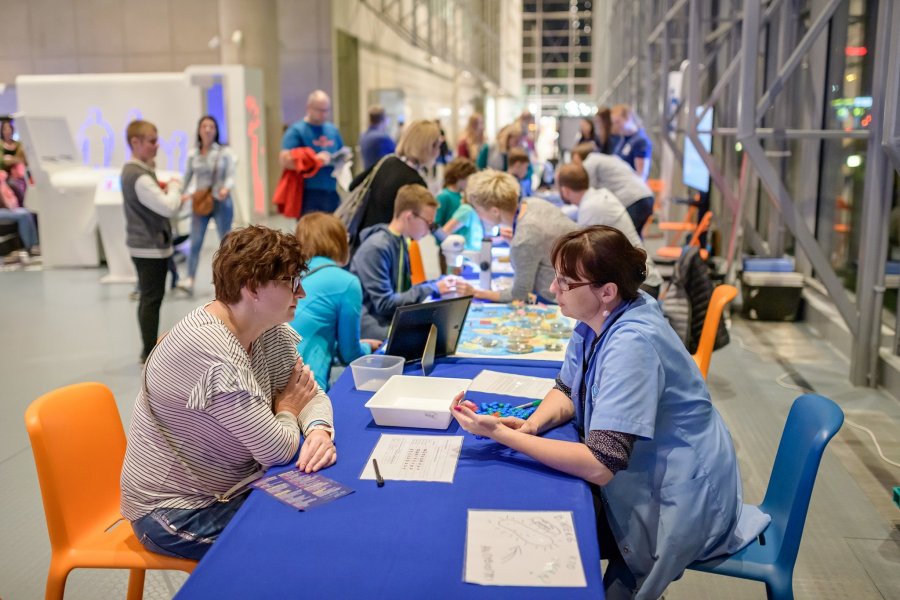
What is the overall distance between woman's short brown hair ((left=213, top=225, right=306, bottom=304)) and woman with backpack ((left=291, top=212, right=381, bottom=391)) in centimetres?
105

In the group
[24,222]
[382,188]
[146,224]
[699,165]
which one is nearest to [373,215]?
[382,188]

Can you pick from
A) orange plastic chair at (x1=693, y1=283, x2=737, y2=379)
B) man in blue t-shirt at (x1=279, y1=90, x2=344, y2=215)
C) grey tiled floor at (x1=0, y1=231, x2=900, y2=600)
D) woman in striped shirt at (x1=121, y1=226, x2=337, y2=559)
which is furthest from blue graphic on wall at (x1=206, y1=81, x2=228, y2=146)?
woman in striped shirt at (x1=121, y1=226, x2=337, y2=559)

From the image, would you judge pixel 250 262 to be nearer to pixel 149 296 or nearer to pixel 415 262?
pixel 415 262

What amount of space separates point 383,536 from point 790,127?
6.57 m

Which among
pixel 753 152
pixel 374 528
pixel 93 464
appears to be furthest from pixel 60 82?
pixel 374 528

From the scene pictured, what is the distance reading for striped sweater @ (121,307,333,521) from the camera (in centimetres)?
180

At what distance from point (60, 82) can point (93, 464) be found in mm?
7903

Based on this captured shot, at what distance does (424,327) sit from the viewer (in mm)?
2658

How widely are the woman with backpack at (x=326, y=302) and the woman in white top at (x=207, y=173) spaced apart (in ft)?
14.4

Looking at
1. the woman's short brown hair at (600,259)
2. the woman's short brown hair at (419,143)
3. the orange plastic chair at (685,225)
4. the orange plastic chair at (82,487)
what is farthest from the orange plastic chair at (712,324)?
the orange plastic chair at (685,225)

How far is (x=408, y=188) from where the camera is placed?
151 inches

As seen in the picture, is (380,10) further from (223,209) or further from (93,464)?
(93,464)

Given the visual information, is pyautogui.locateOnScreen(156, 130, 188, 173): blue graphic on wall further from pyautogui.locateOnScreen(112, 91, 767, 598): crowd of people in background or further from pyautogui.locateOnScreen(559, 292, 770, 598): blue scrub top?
pyautogui.locateOnScreen(559, 292, 770, 598): blue scrub top

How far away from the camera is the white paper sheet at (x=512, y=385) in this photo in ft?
7.86
